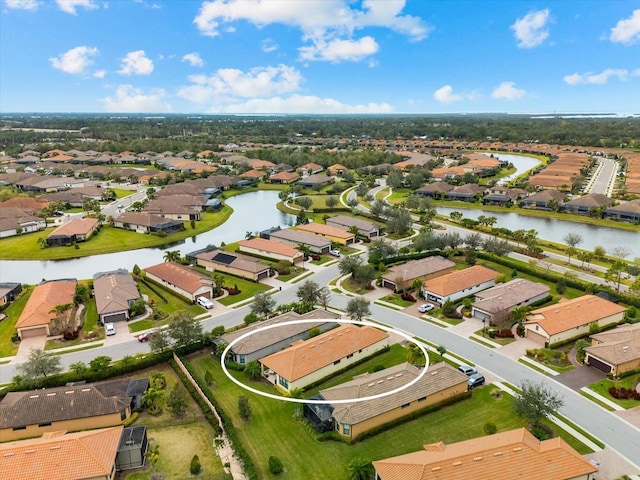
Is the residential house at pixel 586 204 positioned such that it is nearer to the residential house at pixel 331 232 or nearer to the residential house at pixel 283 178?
the residential house at pixel 331 232

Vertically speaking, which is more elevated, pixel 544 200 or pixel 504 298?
pixel 544 200

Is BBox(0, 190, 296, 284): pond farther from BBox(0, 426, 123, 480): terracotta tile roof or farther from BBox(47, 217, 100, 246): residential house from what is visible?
BBox(0, 426, 123, 480): terracotta tile roof

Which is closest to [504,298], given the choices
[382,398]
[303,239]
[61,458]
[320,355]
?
[320,355]

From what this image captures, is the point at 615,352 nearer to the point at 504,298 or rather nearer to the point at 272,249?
the point at 504,298

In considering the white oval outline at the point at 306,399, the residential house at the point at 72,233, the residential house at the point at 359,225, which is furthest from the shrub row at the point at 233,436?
the residential house at the point at 72,233

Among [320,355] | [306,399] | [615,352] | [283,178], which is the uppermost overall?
[283,178]
